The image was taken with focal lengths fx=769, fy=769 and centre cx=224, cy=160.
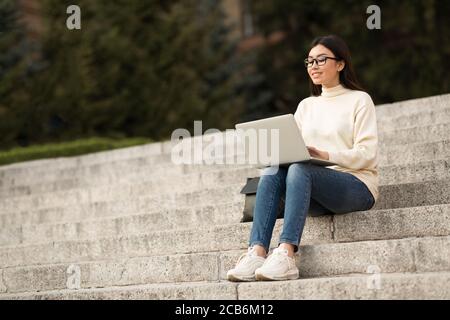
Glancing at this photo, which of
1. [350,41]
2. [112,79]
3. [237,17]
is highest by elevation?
[237,17]

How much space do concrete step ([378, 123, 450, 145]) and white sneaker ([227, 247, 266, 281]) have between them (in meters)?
3.11

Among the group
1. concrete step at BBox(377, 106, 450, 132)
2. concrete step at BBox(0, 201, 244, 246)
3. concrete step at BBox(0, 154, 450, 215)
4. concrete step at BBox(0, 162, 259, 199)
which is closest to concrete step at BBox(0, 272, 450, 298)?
concrete step at BBox(0, 201, 244, 246)

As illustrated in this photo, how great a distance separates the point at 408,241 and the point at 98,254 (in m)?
2.54

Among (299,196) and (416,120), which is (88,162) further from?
(299,196)

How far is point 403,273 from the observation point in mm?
4223

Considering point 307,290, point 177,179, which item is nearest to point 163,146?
point 177,179

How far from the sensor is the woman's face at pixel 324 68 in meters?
5.03

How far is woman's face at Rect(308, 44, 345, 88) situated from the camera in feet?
16.5

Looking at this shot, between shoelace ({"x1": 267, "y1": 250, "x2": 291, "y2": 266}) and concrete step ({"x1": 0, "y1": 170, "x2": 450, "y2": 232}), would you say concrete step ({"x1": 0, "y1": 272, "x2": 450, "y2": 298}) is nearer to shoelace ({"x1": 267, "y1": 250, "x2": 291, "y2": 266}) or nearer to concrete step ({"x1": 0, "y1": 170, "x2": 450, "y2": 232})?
shoelace ({"x1": 267, "y1": 250, "x2": 291, "y2": 266})

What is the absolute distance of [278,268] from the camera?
425 centimetres

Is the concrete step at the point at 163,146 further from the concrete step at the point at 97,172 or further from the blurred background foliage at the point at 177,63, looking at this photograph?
the blurred background foliage at the point at 177,63

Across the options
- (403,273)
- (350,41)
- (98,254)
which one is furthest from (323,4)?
(403,273)

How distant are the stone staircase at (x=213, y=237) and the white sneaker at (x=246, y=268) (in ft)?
0.26
